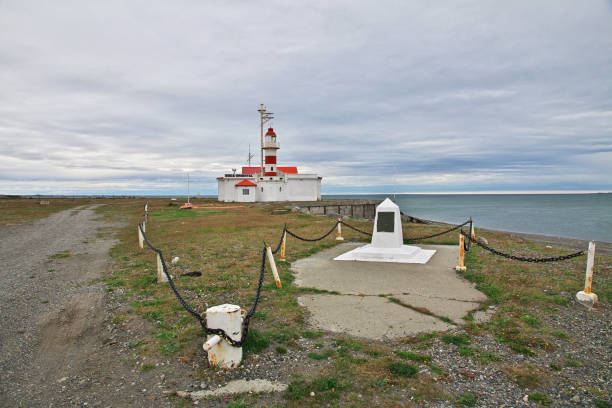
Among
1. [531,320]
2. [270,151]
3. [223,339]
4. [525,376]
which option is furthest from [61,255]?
[270,151]

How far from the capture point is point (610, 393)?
396 cm

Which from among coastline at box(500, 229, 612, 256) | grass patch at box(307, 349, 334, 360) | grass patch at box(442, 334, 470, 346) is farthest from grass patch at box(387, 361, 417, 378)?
coastline at box(500, 229, 612, 256)

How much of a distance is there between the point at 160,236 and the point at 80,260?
5.93 meters

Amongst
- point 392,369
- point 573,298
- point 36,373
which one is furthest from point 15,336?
point 573,298

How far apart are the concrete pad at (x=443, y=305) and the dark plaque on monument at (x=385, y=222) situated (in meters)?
4.54

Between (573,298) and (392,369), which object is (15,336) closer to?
(392,369)

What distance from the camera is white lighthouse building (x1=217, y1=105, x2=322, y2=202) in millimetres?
49250

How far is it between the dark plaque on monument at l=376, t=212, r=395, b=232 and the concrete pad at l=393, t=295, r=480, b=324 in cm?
454

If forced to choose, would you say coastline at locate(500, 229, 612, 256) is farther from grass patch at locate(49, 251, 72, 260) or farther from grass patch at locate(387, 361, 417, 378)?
grass patch at locate(49, 251, 72, 260)

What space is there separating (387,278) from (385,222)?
3223mm

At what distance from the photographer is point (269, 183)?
49.8 meters

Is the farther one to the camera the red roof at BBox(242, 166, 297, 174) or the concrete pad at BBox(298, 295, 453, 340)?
the red roof at BBox(242, 166, 297, 174)

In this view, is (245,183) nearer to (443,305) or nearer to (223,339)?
(443,305)

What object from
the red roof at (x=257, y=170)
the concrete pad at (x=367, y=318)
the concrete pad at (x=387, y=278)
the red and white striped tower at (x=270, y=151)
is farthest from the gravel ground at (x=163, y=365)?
the red roof at (x=257, y=170)
